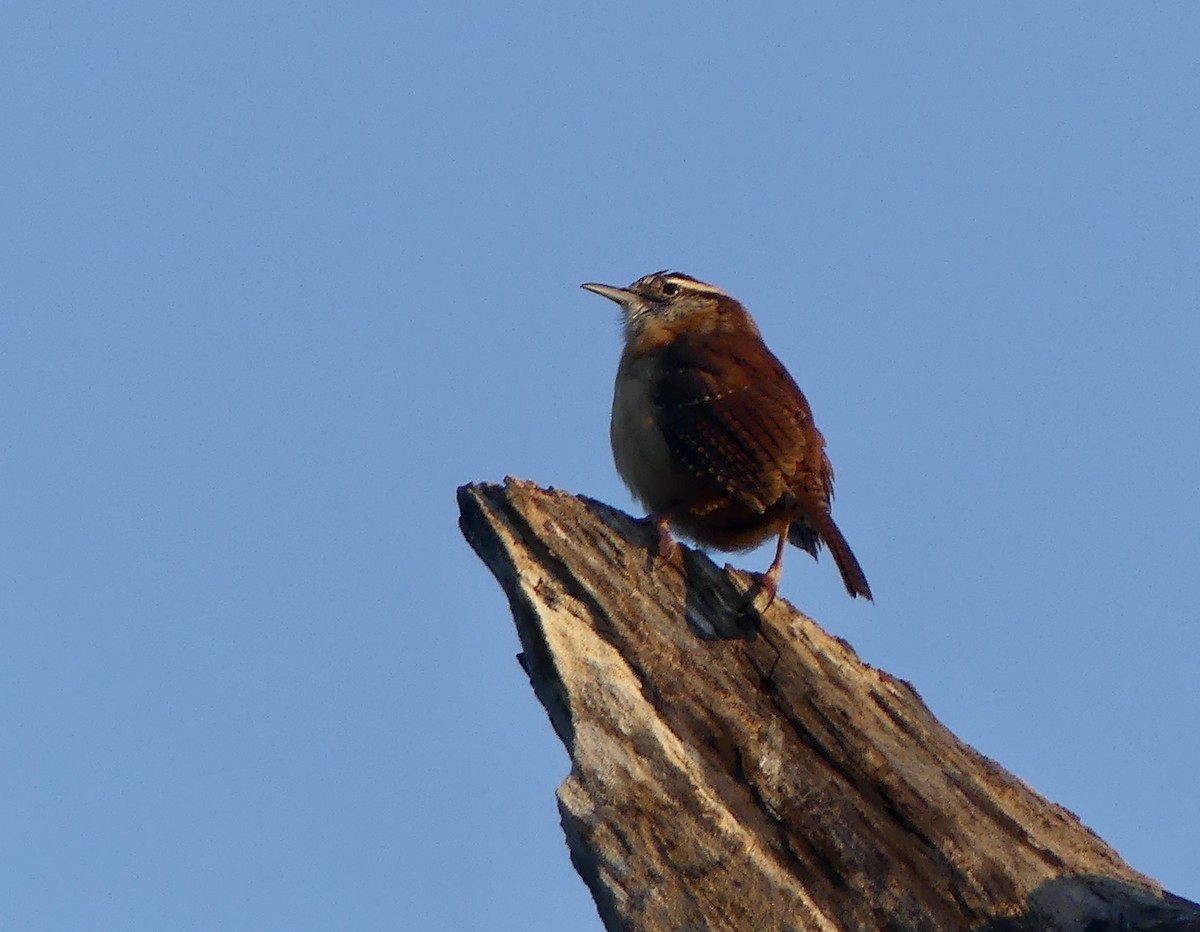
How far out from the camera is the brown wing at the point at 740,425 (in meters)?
8.52

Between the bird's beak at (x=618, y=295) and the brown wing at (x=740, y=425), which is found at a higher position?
the bird's beak at (x=618, y=295)

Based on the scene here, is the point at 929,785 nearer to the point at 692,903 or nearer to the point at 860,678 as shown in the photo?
the point at 860,678

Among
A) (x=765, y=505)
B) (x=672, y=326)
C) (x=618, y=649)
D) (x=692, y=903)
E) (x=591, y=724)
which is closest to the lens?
(x=692, y=903)

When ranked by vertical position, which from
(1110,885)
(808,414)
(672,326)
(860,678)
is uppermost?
(672,326)

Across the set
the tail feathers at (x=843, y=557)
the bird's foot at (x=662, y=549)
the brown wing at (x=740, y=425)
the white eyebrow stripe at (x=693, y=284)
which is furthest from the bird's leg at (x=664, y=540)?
the white eyebrow stripe at (x=693, y=284)

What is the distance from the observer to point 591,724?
21.5 feet

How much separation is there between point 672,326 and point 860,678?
3.65 metres

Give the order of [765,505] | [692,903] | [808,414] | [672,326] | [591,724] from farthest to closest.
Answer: [672,326] < [808,414] < [765,505] < [591,724] < [692,903]

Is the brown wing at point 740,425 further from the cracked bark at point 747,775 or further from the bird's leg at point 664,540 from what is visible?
the cracked bark at point 747,775

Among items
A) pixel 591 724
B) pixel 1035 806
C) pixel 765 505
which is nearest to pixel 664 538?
pixel 765 505

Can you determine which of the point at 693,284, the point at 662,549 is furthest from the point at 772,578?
the point at 693,284

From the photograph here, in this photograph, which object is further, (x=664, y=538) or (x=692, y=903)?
(x=664, y=538)

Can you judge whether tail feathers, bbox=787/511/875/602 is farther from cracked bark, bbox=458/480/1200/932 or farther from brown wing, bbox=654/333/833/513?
cracked bark, bbox=458/480/1200/932

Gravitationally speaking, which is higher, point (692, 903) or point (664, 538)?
point (664, 538)
